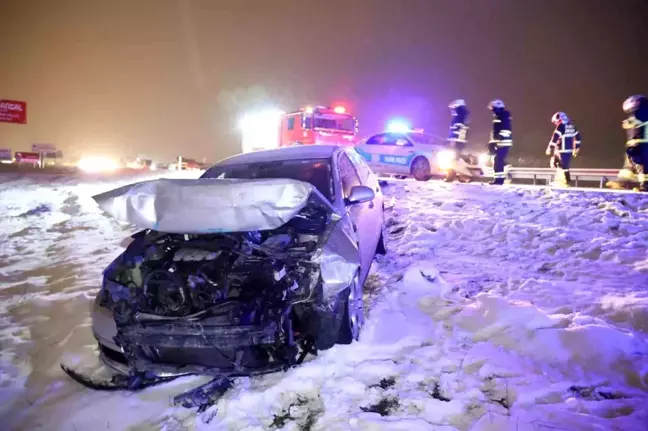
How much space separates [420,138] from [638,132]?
552cm

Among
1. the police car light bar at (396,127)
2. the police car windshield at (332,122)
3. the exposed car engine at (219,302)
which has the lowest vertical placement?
the exposed car engine at (219,302)

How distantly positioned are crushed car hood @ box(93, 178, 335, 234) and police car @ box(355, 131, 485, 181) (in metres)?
9.55

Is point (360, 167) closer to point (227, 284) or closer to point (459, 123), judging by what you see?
point (227, 284)

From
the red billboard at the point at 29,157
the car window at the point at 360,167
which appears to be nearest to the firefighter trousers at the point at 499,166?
the car window at the point at 360,167

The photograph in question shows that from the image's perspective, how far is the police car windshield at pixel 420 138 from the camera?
12.6 m

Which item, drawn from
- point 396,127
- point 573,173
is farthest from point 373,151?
point 573,173

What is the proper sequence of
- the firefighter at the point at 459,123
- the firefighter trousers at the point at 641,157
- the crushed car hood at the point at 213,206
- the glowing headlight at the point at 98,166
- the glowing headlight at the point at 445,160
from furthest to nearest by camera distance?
the glowing headlight at the point at 98,166
the glowing headlight at the point at 445,160
the firefighter at the point at 459,123
the firefighter trousers at the point at 641,157
the crushed car hood at the point at 213,206

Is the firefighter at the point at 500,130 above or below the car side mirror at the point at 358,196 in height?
above

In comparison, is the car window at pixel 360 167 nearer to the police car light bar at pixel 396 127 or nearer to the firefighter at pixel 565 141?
the firefighter at pixel 565 141

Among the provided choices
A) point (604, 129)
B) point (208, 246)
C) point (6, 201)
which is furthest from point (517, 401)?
point (604, 129)

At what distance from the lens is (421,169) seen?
12500 millimetres

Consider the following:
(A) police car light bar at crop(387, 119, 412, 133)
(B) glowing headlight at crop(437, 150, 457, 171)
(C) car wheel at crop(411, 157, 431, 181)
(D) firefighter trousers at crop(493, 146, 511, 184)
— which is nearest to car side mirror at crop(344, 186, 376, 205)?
(D) firefighter trousers at crop(493, 146, 511, 184)

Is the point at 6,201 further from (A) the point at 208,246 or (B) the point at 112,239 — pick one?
(A) the point at 208,246

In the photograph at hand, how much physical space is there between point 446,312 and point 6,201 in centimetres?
1045
